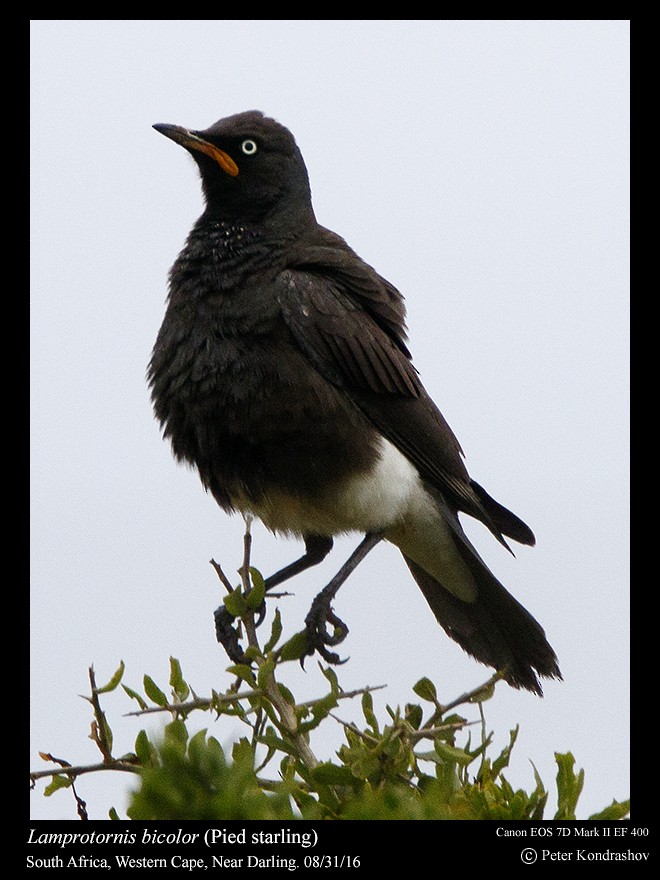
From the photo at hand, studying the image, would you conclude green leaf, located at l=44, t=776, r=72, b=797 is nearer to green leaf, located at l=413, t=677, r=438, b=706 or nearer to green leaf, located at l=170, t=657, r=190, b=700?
green leaf, located at l=170, t=657, r=190, b=700

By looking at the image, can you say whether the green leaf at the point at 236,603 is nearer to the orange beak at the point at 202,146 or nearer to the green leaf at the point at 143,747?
the green leaf at the point at 143,747

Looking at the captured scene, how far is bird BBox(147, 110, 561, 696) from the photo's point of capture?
5.23 m

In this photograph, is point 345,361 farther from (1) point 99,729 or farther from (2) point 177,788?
(2) point 177,788

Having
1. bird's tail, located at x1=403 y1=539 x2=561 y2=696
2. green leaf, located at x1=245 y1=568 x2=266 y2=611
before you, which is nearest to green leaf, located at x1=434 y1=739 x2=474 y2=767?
green leaf, located at x1=245 y1=568 x2=266 y2=611

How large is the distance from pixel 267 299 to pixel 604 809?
2.86m

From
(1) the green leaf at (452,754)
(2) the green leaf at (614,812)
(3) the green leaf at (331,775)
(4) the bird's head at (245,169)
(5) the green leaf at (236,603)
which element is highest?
(4) the bird's head at (245,169)

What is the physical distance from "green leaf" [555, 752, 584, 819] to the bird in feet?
6.47

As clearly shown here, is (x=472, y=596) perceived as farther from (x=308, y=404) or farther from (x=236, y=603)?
(x=236, y=603)

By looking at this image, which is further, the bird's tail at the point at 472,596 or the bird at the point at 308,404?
the bird's tail at the point at 472,596

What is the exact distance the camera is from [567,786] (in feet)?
10.9

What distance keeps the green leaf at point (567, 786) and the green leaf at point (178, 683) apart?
1.13 m

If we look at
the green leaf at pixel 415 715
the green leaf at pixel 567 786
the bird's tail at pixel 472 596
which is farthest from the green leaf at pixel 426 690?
the bird's tail at pixel 472 596

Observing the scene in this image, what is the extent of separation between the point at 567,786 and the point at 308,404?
235cm

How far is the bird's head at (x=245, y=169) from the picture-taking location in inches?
236
